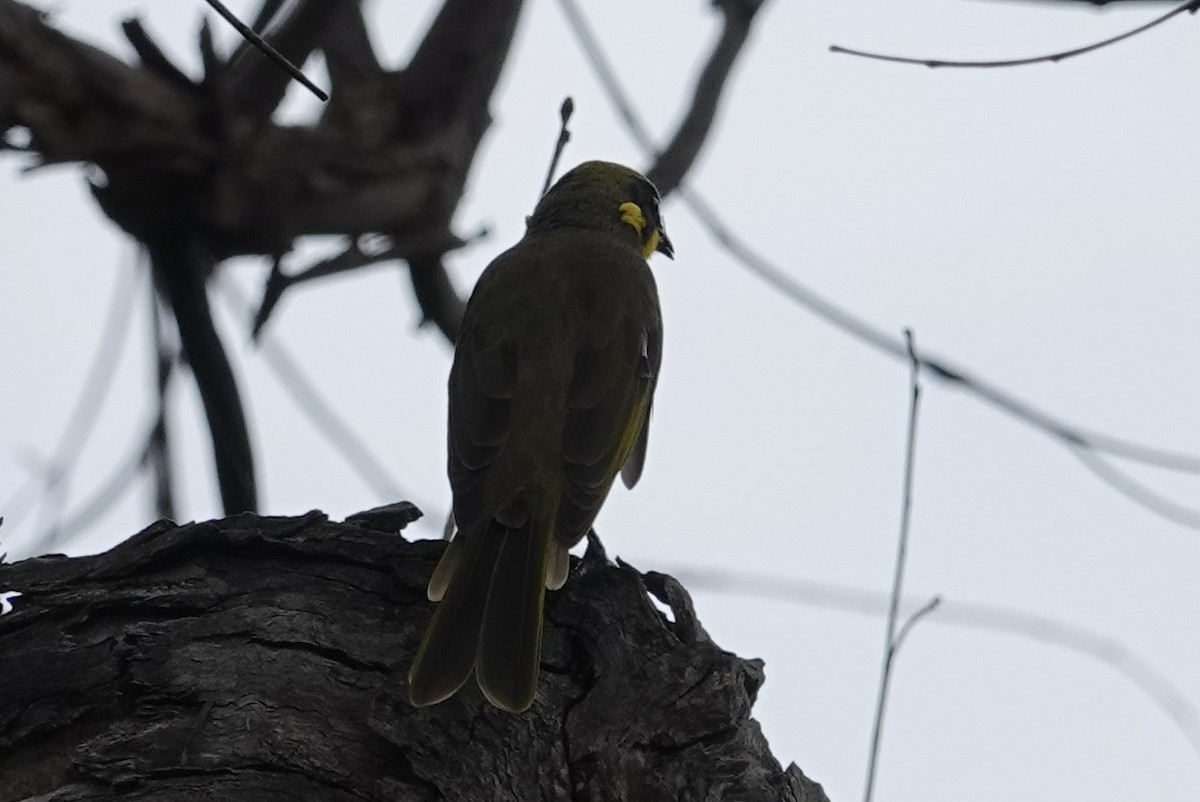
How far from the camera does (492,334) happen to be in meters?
4.84

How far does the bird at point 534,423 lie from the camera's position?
3.48 meters

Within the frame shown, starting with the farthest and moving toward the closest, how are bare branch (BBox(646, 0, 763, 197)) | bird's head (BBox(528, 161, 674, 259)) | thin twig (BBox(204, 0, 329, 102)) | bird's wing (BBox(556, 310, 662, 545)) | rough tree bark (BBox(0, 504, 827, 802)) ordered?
bird's head (BBox(528, 161, 674, 259)), bare branch (BBox(646, 0, 763, 197)), bird's wing (BBox(556, 310, 662, 545)), rough tree bark (BBox(0, 504, 827, 802)), thin twig (BBox(204, 0, 329, 102))

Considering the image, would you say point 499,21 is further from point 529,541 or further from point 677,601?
point 677,601

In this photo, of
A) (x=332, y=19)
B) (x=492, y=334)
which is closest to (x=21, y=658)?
(x=492, y=334)

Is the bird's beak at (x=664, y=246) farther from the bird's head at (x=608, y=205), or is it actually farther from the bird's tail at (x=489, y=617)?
the bird's tail at (x=489, y=617)

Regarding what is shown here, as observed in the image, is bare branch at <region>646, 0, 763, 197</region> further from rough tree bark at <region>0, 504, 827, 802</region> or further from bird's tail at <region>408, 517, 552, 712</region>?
rough tree bark at <region>0, 504, 827, 802</region>

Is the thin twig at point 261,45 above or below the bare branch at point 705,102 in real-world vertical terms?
below

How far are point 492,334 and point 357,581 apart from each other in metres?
1.40

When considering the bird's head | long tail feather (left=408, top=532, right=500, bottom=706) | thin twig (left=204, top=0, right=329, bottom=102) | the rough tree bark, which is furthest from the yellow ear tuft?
thin twig (left=204, top=0, right=329, bottom=102)

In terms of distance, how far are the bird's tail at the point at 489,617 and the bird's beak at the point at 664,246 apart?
214cm

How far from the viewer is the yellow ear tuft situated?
5.83 m

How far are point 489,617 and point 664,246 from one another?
9.08 ft

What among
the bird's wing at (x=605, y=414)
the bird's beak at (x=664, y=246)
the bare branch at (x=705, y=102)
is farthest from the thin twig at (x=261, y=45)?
the bird's beak at (x=664, y=246)

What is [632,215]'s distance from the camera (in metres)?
5.84
